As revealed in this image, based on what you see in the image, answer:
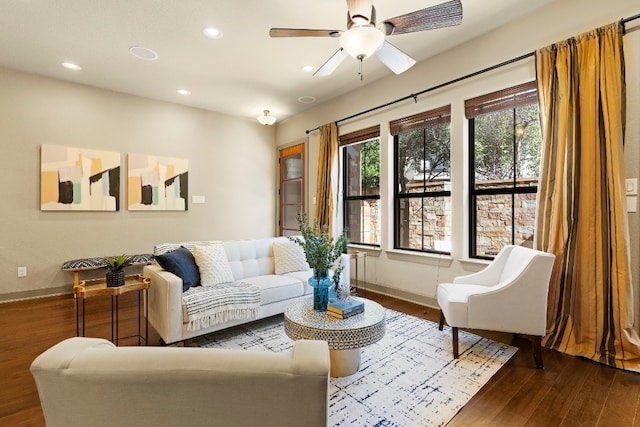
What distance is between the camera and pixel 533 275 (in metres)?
2.31

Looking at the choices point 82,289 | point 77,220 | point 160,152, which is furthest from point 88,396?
point 160,152

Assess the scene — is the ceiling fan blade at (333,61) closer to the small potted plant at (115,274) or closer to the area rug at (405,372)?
the small potted plant at (115,274)

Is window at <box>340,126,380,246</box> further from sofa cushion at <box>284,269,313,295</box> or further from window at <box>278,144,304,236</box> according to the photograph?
sofa cushion at <box>284,269,313,295</box>

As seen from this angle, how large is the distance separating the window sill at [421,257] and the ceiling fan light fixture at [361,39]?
2.45 metres

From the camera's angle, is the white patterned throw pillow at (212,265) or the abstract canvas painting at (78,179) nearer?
the white patterned throw pillow at (212,265)

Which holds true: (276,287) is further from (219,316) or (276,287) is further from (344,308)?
(344,308)

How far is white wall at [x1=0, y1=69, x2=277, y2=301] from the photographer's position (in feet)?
13.1

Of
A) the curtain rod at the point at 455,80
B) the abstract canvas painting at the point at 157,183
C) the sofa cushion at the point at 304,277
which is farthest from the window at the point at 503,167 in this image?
the abstract canvas painting at the point at 157,183

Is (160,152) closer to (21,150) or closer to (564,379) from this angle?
(21,150)

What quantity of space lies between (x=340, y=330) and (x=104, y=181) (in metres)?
4.39

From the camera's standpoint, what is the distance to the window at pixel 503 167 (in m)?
3.06

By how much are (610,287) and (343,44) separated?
9.01ft

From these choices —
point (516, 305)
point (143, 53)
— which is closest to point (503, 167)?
point (516, 305)

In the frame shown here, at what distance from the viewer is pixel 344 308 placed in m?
2.13
